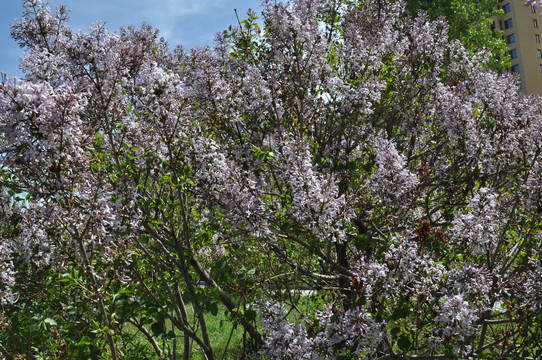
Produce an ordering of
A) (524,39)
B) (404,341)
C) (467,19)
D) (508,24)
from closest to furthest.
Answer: (404,341) < (467,19) < (524,39) < (508,24)

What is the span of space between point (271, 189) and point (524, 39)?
161 ft

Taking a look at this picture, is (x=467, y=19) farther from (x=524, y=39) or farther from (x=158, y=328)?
(x=524, y=39)

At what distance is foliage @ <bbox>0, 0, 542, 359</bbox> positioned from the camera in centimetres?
316

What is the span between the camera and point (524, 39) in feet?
150

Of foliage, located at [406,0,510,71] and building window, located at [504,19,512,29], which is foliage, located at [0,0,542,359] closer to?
foliage, located at [406,0,510,71]

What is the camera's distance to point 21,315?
4.36 metres

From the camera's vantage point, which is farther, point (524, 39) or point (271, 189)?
point (524, 39)

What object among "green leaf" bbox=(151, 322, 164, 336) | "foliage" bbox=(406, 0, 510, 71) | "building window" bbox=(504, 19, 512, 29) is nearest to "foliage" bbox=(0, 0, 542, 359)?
"green leaf" bbox=(151, 322, 164, 336)

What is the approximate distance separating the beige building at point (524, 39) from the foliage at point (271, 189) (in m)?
45.5

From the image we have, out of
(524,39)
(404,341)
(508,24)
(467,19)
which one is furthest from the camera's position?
(508,24)

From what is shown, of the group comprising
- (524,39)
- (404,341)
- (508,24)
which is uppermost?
(508,24)

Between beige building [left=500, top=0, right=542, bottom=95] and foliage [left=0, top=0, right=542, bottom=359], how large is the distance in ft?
149

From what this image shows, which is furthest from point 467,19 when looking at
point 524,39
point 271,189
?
point 524,39

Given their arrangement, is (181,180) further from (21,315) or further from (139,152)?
(21,315)
